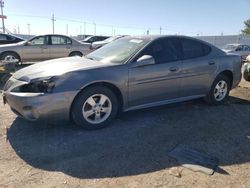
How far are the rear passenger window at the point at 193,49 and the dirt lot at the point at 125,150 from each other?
3.68 feet

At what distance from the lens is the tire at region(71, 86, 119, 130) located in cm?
426

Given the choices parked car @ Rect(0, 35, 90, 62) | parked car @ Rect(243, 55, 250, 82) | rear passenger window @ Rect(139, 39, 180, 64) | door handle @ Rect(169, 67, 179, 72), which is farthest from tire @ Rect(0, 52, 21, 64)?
parked car @ Rect(243, 55, 250, 82)

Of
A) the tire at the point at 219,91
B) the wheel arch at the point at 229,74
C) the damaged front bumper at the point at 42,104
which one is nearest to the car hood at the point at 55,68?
the damaged front bumper at the point at 42,104

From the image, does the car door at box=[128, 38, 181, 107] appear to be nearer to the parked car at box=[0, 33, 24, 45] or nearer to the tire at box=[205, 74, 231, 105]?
the tire at box=[205, 74, 231, 105]

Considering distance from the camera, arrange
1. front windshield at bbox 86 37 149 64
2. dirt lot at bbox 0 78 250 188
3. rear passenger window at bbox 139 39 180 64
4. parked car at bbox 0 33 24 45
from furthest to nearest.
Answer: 1. parked car at bbox 0 33 24 45
2. rear passenger window at bbox 139 39 180 64
3. front windshield at bbox 86 37 149 64
4. dirt lot at bbox 0 78 250 188

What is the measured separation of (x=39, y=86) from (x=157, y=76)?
1975mm

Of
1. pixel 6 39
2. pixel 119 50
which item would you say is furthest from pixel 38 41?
pixel 119 50

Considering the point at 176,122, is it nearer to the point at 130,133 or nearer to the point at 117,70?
the point at 130,133

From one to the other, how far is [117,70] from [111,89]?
0.32m

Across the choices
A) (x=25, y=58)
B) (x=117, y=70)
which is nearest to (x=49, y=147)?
(x=117, y=70)

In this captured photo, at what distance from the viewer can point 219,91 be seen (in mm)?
6105

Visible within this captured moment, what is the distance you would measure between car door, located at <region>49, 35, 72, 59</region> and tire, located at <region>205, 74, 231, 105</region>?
8.23 metres

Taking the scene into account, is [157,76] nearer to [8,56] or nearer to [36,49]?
[8,56]

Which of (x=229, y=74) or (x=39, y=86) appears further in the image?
A: (x=229, y=74)
